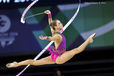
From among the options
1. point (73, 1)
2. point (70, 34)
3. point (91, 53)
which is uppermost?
point (73, 1)

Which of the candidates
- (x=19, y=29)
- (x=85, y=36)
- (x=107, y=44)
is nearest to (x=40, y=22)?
(x=19, y=29)

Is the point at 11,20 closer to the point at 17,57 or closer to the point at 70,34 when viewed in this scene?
the point at 17,57

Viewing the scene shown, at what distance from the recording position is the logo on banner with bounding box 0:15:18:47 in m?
9.46

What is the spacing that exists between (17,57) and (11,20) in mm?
1003

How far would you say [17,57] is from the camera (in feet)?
31.8

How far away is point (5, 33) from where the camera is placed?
9500 millimetres

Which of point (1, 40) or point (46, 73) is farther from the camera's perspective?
point (46, 73)

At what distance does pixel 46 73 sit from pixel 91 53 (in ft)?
4.50

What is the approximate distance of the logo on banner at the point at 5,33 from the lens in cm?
946

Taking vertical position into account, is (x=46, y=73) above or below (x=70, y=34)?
below

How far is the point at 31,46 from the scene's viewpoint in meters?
9.64

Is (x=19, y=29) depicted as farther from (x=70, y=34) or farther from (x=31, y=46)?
(x=70, y=34)

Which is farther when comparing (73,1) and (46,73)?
(46,73)

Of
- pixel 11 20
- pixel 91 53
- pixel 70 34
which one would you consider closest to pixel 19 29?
pixel 11 20
